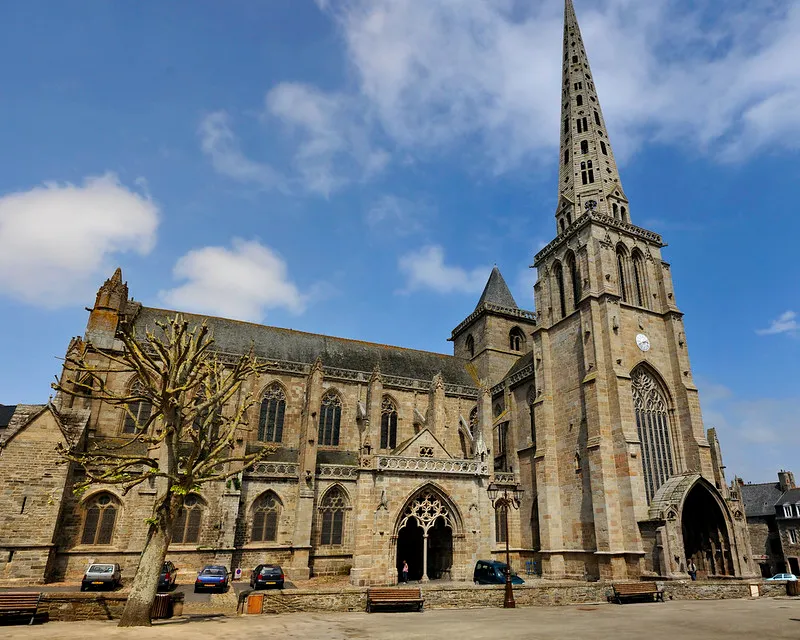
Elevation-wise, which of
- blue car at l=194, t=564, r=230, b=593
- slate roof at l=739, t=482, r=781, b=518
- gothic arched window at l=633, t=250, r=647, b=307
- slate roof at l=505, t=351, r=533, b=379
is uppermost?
gothic arched window at l=633, t=250, r=647, b=307

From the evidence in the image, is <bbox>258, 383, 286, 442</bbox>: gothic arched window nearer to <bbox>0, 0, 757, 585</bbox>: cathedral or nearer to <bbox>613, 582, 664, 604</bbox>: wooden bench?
<bbox>0, 0, 757, 585</bbox>: cathedral

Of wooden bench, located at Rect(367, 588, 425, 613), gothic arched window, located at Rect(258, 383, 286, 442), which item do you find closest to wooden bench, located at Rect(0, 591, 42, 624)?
wooden bench, located at Rect(367, 588, 425, 613)

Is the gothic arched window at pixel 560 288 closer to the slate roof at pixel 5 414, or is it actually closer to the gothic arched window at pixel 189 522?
the gothic arched window at pixel 189 522

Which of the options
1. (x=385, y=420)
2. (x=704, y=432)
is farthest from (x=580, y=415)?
(x=385, y=420)

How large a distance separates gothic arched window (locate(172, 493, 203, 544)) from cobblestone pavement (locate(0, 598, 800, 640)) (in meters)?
12.9

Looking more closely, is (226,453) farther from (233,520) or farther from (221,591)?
(221,591)

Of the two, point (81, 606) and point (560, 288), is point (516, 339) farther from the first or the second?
point (81, 606)

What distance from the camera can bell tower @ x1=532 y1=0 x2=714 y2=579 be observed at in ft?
79.2

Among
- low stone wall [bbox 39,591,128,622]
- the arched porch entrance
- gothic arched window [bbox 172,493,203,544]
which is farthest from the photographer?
gothic arched window [bbox 172,493,203,544]

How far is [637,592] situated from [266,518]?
18.3 meters

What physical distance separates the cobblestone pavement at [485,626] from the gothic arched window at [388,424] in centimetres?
1800

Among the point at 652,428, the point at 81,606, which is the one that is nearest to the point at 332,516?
the point at 81,606

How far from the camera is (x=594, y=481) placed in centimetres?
2469

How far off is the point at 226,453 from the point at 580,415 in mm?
19921
